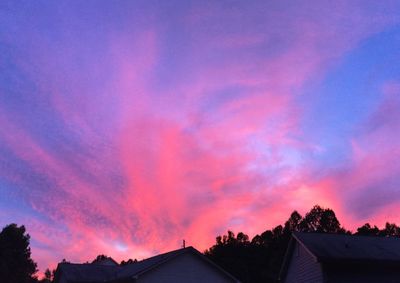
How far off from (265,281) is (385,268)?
42.7 meters

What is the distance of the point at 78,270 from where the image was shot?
1858 inches

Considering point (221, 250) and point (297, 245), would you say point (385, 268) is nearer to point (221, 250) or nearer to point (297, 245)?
point (297, 245)

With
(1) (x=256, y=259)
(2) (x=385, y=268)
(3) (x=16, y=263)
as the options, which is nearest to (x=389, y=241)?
(2) (x=385, y=268)

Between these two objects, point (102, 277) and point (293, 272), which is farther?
point (102, 277)

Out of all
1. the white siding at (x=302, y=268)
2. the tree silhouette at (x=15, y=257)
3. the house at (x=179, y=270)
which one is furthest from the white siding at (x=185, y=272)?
the tree silhouette at (x=15, y=257)

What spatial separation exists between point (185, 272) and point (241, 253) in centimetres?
4564

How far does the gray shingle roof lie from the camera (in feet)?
98.3

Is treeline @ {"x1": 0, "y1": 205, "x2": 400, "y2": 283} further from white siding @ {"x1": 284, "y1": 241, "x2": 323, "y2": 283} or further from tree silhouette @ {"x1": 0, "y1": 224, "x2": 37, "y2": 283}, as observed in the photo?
white siding @ {"x1": 284, "y1": 241, "x2": 323, "y2": 283}

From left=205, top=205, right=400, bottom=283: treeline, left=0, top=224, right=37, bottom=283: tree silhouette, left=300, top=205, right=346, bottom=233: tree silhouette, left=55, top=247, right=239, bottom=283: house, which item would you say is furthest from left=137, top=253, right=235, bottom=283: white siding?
left=300, top=205, right=346, bottom=233: tree silhouette

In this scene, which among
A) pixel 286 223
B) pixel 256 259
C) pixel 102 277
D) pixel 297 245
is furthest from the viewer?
pixel 286 223

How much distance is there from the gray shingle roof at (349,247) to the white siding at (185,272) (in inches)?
Result: 306

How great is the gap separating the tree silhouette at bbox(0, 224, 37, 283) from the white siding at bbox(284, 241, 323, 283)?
188 ft

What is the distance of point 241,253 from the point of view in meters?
79.4

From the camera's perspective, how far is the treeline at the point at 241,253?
74.2 meters
